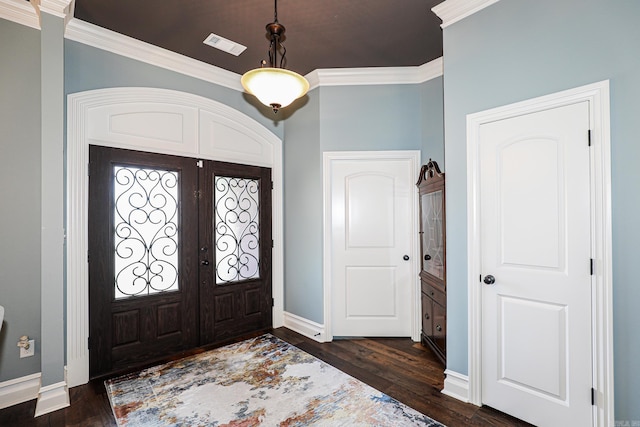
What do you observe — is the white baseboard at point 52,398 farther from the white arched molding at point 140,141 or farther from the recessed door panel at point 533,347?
the recessed door panel at point 533,347

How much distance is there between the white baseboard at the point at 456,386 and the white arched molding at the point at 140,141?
2.22 metres

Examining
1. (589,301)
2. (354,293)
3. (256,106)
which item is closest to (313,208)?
(354,293)

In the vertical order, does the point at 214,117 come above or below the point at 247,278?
above

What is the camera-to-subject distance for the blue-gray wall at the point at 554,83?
174 cm

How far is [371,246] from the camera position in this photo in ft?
11.9

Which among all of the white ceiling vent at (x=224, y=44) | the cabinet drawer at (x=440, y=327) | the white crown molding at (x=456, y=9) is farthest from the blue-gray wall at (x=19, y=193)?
the cabinet drawer at (x=440, y=327)

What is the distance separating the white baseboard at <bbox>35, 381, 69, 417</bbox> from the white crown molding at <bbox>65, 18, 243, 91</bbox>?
2.89m

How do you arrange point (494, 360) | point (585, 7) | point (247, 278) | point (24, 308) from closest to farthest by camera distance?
point (585, 7), point (494, 360), point (24, 308), point (247, 278)

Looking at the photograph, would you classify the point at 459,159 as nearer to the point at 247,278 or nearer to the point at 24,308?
the point at 247,278

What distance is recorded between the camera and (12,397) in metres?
2.39

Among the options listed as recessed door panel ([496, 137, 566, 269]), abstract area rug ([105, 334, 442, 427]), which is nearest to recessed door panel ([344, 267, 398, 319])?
abstract area rug ([105, 334, 442, 427])

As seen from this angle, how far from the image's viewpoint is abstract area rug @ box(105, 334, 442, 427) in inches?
85.2

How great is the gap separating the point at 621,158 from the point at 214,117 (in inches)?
141

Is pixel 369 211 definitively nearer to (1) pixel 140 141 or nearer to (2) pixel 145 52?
(1) pixel 140 141
